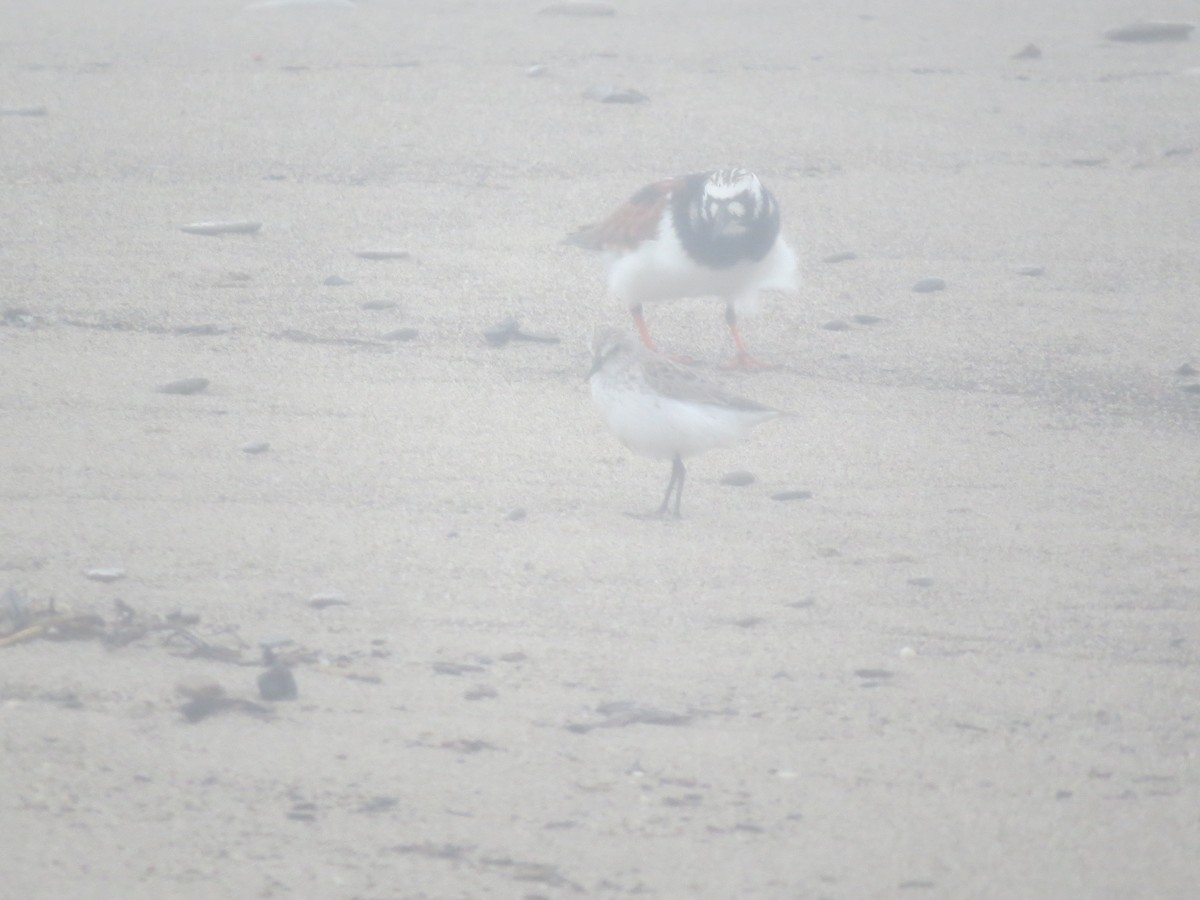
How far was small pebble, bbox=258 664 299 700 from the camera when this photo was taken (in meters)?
3.40

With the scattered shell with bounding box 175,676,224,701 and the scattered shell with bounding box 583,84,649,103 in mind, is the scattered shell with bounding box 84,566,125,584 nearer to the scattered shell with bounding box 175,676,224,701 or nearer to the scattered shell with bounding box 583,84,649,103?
the scattered shell with bounding box 175,676,224,701

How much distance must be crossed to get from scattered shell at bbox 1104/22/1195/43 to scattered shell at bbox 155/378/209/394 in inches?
329

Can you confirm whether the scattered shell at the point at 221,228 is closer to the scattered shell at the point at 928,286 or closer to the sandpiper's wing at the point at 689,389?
the scattered shell at the point at 928,286

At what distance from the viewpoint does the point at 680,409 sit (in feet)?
15.2

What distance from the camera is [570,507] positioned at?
4750mm

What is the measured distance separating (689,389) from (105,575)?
173cm

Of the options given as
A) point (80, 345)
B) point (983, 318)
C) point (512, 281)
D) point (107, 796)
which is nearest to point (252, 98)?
point (512, 281)

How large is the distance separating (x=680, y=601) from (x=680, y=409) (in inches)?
30.0

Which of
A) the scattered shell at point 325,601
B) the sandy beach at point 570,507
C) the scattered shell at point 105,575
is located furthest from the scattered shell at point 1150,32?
the scattered shell at point 105,575

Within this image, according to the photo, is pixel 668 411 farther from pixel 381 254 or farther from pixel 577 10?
pixel 577 10

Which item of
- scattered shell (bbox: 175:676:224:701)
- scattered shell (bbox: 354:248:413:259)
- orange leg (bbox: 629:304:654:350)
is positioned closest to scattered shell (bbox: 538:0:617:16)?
scattered shell (bbox: 354:248:413:259)

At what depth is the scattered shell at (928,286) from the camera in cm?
700

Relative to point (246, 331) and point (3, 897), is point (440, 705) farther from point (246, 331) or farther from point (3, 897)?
point (246, 331)

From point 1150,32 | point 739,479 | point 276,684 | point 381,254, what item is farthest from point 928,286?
point 1150,32
